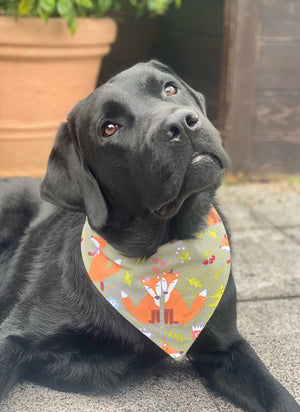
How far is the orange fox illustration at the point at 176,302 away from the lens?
87.4 inches

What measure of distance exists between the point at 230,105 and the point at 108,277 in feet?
9.62

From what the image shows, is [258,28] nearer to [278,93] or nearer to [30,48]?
[278,93]

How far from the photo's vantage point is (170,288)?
2225 millimetres

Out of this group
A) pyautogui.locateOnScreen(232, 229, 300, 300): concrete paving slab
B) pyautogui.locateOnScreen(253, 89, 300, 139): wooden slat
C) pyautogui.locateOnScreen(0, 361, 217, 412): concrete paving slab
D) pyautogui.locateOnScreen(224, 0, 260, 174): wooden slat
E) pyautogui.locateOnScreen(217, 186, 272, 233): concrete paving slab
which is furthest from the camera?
pyautogui.locateOnScreen(253, 89, 300, 139): wooden slat

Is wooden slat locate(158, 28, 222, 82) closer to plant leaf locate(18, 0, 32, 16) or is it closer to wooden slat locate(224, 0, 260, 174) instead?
wooden slat locate(224, 0, 260, 174)

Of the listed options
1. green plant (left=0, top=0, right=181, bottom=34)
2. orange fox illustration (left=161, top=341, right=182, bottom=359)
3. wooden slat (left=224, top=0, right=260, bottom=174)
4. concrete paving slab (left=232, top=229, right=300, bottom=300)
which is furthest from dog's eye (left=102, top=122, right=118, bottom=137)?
wooden slat (left=224, top=0, right=260, bottom=174)

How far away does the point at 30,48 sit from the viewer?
4.02 m

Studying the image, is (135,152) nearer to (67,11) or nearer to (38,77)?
(67,11)

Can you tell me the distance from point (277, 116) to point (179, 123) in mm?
3311

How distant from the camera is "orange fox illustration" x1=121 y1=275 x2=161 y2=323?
221 centimetres

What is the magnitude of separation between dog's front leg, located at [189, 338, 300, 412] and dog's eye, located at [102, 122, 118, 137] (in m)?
0.91

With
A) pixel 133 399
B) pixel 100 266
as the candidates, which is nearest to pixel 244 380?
pixel 133 399

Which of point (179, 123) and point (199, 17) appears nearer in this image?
point (179, 123)

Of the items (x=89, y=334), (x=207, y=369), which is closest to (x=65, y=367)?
(x=89, y=334)
